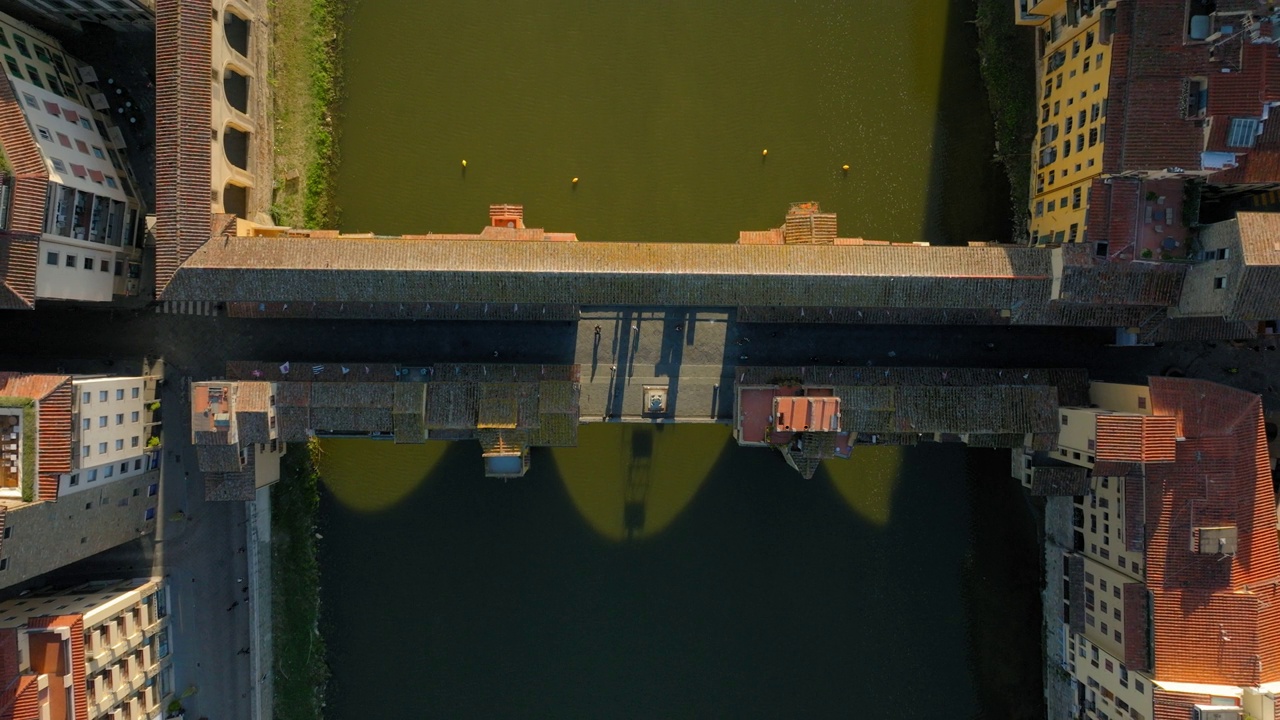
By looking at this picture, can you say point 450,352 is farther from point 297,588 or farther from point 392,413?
point 297,588

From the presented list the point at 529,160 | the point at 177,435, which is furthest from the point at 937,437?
the point at 177,435

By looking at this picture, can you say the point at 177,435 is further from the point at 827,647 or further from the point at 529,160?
the point at 827,647

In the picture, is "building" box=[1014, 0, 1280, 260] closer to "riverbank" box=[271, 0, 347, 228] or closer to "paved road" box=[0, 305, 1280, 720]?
"paved road" box=[0, 305, 1280, 720]

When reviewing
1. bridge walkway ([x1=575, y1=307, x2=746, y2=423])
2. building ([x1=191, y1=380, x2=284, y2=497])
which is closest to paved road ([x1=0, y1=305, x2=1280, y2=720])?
bridge walkway ([x1=575, y1=307, x2=746, y2=423])

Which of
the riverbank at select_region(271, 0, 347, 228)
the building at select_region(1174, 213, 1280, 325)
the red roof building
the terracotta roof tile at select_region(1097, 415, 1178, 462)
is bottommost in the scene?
the red roof building

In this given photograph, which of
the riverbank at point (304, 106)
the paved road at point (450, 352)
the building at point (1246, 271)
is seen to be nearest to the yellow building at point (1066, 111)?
the building at point (1246, 271)

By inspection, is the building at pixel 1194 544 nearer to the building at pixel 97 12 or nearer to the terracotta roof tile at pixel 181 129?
the terracotta roof tile at pixel 181 129
